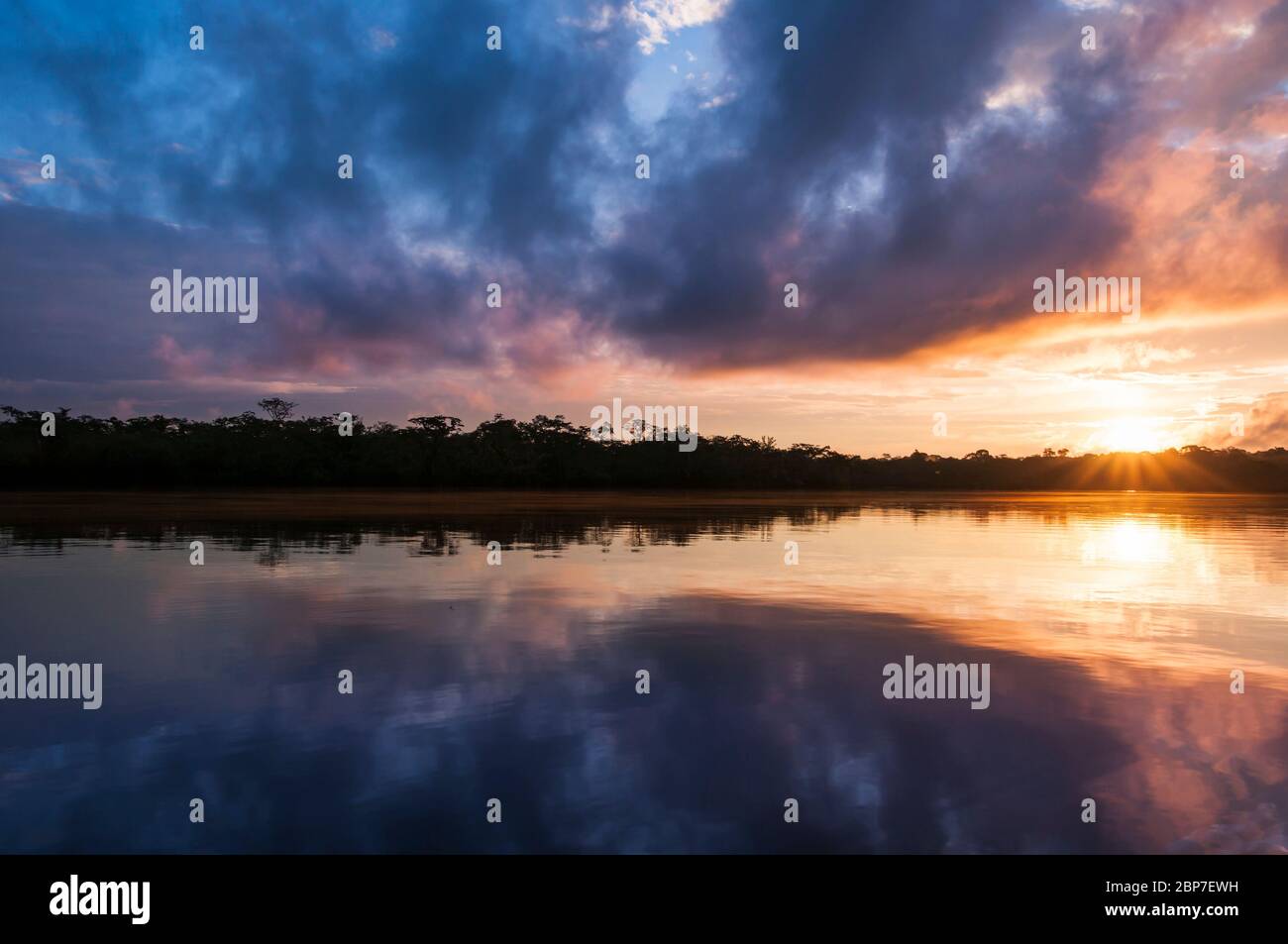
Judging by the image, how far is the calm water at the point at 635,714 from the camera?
653 centimetres

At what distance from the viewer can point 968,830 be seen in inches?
255

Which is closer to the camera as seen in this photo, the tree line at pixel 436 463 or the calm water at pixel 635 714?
the calm water at pixel 635 714

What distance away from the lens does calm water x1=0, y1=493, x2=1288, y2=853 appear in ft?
21.4

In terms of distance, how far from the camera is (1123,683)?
34.5 feet

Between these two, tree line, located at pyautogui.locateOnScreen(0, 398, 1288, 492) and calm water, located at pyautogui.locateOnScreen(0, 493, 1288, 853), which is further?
tree line, located at pyautogui.locateOnScreen(0, 398, 1288, 492)

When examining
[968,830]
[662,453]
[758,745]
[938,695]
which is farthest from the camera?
[662,453]

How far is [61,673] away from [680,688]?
26.8 feet

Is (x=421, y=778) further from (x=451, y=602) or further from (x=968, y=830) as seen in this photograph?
(x=451, y=602)

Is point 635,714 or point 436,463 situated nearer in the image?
point 635,714

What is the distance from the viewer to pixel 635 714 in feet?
30.2
